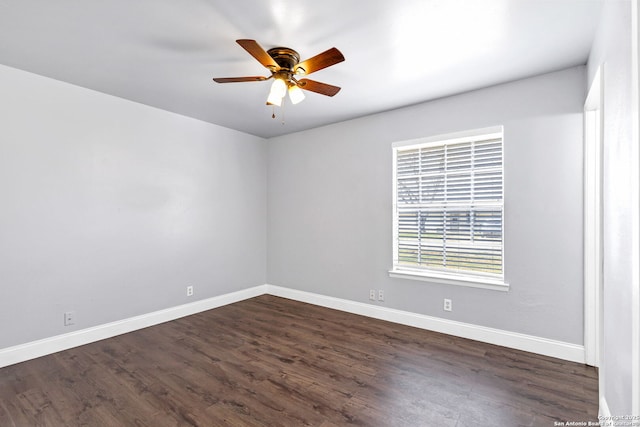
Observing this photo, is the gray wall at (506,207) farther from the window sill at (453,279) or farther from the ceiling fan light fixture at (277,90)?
the ceiling fan light fixture at (277,90)

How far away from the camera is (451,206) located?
3.33 metres

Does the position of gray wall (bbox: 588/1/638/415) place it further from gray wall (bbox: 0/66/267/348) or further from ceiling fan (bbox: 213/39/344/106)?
gray wall (bbox: 0/66/267/348)

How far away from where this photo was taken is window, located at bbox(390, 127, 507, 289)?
10.1ft

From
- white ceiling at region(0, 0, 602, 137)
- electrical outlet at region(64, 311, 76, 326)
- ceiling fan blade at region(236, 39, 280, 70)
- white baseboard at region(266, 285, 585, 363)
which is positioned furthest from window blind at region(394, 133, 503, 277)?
electrical outlet at region(64, 311, 76, 326)

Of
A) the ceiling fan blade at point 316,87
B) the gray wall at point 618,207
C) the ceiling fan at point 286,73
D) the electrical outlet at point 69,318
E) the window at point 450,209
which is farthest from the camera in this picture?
the window at point 450,209

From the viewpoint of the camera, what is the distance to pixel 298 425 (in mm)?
1869

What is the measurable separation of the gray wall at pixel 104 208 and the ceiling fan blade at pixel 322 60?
247cm

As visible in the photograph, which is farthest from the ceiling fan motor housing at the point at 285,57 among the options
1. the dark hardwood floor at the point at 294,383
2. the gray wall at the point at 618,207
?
the dark hardwood floor at the point at 294,383

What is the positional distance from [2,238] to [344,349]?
3.29 metres

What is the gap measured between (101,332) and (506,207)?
4454mm

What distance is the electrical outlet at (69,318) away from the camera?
2.96 m

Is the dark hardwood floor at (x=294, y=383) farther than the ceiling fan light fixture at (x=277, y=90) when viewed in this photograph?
No

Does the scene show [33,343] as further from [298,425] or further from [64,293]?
[298,425]

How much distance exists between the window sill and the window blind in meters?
0.08
